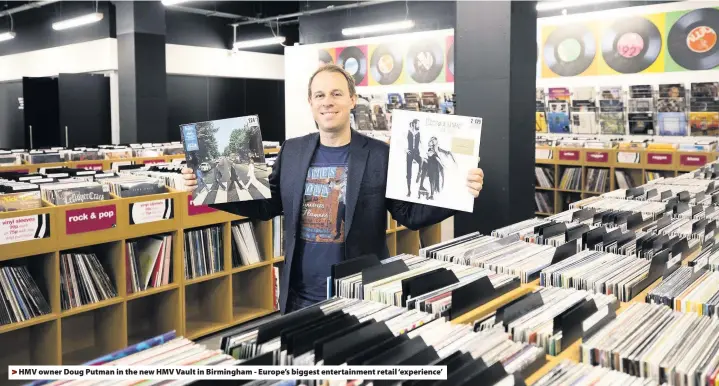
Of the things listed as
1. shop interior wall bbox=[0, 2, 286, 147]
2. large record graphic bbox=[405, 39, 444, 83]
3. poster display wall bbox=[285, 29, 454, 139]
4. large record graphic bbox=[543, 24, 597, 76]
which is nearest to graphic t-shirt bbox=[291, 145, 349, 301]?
large record graphic bbox=[543, 24, 597, 76]

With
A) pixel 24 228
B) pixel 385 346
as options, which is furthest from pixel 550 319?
pixel 24 228

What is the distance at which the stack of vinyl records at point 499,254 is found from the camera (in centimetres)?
210

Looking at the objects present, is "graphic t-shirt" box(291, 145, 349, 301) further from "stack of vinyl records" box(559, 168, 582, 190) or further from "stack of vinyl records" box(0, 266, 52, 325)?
"stack of vinyl records" box(559, 168, 582, 190)

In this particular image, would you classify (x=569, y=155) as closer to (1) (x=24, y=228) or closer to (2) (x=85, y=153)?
(2) (x=85, y=153)

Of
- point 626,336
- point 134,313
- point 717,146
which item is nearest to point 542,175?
point 717,146

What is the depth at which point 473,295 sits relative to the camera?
174 cm

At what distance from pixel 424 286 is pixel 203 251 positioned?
3.06 meters

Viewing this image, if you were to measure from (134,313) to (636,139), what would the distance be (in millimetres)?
7872

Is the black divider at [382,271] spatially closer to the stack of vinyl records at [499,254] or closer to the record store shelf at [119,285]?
the stack of vinyl records at [499,254]

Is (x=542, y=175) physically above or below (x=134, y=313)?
above

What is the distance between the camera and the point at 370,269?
1.89 metres

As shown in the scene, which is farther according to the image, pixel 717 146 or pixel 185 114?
pixel 185 114

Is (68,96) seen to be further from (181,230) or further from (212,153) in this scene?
(212,153)

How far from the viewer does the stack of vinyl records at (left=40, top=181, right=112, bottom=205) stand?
3797 mm
